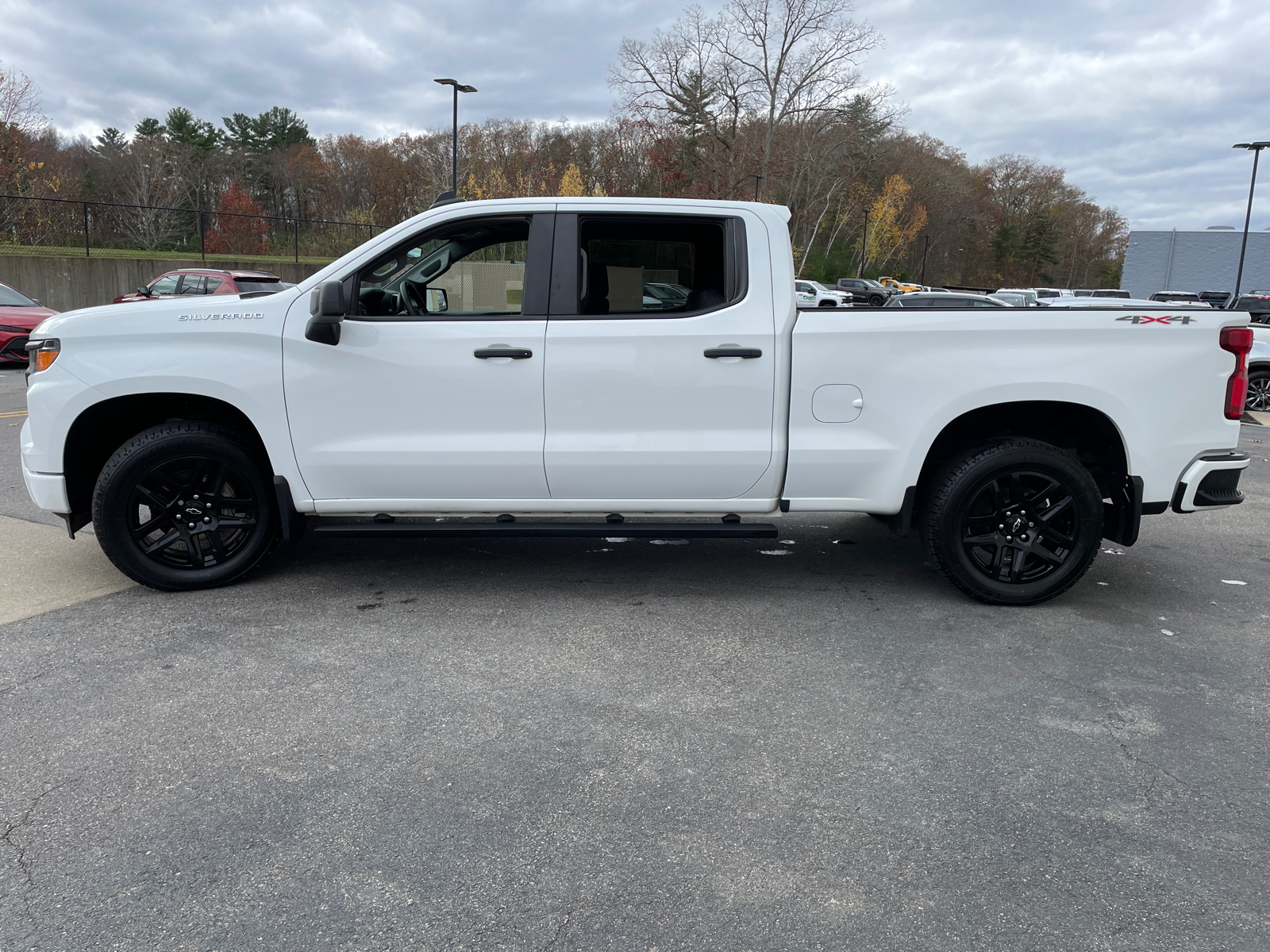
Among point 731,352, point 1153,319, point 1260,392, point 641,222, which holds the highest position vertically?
point 641,222

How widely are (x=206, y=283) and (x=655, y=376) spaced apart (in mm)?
16205

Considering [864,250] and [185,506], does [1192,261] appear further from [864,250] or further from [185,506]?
[185,506]

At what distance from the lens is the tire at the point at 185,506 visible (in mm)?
4621

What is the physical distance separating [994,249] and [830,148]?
61.1 meters

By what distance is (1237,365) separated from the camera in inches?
181

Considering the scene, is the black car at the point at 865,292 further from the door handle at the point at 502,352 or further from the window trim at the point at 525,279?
the door handle at the point at 502,352

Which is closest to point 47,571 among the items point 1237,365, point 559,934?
point 559,934

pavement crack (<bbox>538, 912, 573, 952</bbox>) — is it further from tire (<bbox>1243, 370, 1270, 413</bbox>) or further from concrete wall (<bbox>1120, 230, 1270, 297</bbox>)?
concrete wall (<bbox>1120, 230, 1270, 297</bbox>)

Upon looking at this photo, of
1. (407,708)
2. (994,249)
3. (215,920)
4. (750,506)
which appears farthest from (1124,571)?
(994,249)

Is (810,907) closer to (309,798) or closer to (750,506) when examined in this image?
(309,798)

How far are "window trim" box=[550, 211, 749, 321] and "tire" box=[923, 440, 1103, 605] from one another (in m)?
1.48

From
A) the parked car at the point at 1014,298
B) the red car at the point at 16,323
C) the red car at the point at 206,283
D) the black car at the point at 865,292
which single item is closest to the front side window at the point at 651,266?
the red car at the point at 206,283

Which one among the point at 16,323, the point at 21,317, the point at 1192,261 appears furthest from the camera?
the point at 1192,261

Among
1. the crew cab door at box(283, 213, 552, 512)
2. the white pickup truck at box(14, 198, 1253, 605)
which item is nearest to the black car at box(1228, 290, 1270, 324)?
the white pickup truck at box(14, 198, 1253, 605)
